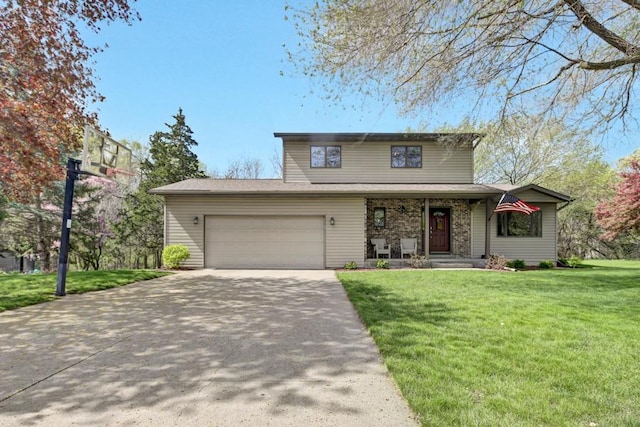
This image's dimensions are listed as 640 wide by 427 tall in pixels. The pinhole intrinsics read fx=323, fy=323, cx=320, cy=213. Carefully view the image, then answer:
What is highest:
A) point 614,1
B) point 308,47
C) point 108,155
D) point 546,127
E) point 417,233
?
point 614,1

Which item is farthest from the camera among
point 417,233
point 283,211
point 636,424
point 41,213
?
point 41,213

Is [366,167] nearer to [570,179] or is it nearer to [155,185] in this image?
[155,185]

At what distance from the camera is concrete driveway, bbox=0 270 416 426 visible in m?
2.40

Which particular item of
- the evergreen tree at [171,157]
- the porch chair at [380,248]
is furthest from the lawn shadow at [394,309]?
the evergreen tree at [171,157]

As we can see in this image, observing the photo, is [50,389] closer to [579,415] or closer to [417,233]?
[579,415]

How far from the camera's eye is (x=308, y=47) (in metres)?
6.16

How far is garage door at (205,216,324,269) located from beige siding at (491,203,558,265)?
7.08 meters

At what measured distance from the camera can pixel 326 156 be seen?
1377 centimetres

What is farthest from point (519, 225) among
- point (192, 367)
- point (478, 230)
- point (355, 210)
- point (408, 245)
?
point (192, 367)

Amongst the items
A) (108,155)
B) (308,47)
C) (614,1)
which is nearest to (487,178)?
(614,1)

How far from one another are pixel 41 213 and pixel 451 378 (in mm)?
19681

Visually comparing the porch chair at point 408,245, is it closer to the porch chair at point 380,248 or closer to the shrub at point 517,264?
the porch chair at point 380,248

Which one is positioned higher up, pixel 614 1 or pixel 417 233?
pixel 614 1

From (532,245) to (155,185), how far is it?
71.1 feet
